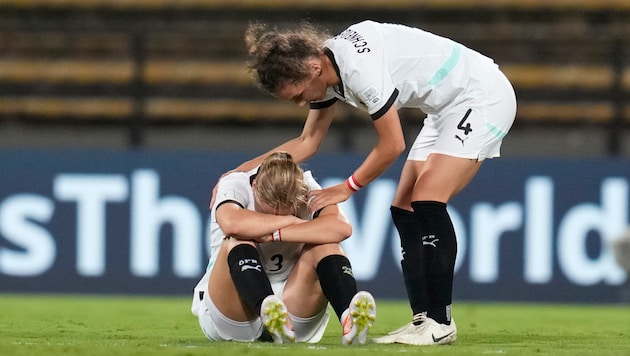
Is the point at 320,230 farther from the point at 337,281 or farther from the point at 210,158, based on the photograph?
the point at 210,158

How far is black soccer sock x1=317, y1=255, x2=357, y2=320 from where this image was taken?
4.82 metres

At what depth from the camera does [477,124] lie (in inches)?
206

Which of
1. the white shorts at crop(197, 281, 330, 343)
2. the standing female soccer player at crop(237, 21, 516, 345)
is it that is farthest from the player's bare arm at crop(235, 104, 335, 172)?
the white shorts at crop(197, 281, 330, 343)

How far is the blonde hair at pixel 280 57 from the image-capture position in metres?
4.81

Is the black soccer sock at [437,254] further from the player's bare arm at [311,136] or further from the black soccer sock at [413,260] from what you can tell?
the player's bare arm at [311,136]

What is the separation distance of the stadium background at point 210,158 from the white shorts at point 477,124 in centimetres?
327

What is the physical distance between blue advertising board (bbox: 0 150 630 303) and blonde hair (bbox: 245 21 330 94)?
12.1 ft

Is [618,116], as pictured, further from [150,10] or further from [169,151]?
[150,10]

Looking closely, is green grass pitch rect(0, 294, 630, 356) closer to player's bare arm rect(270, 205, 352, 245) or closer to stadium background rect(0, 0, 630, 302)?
stadium background rect(0, 0, 630, 302)

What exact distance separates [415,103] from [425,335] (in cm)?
97

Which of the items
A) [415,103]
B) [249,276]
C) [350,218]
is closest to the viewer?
[249,276]

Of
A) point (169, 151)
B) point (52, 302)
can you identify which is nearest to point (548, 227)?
point (169, 151)

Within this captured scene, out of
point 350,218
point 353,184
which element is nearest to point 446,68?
point 353,184

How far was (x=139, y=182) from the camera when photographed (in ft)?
28.5
